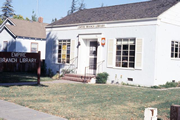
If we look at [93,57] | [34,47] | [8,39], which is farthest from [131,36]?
[8,39]

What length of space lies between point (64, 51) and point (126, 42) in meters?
5.41

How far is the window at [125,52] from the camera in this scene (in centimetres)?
1578

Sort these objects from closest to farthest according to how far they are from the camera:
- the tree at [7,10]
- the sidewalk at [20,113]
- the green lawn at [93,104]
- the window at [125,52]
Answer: the sidewalk at [20,113] → the green lawn at [93,104] → the window at [125,52] → the tree at [7,10]

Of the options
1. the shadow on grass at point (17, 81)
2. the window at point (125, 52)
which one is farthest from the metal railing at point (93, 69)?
the shadow on grass at point (17, 81)

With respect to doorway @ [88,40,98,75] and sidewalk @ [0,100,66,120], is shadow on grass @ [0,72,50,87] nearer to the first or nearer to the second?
doorway @ [88,40,98,75]

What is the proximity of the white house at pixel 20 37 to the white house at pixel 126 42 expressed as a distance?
31.4ft

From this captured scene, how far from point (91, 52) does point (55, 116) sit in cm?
1140

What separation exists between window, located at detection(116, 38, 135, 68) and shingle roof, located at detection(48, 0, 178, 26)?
58.2 inches

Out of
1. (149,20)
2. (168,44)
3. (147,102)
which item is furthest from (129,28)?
(147,102)

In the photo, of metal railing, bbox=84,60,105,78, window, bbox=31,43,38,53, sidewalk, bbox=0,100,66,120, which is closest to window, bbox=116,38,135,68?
metal railing, bbox=84,60,105,78

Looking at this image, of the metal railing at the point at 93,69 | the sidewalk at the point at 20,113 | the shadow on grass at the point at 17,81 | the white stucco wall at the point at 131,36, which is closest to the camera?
the sidewalk at the point at 20,113

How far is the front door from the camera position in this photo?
18109 mm

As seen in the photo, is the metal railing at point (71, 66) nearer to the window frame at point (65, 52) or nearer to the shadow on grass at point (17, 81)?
the window frame at point (65, 52)

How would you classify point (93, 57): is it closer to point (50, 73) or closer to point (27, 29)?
point (50, 73)
